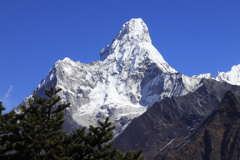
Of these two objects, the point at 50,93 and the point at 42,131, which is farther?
the point at 50,93

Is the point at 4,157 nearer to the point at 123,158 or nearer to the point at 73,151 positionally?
the point at 73,151

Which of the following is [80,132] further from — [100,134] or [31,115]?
[31,115]

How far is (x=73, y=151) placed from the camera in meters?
35.1

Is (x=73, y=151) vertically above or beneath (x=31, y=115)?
beneath

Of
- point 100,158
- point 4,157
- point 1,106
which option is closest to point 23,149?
point 4,157

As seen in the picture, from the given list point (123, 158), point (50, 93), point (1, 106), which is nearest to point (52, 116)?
point (50, 93)

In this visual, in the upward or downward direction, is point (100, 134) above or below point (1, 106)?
below

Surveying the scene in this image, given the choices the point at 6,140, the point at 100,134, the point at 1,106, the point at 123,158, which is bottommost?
the point at 123,158

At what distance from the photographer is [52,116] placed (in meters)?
38.8

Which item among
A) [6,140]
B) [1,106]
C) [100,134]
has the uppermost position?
[1,106]

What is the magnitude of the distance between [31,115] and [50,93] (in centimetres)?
259

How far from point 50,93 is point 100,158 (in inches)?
300

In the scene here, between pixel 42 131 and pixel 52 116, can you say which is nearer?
pixel 42 131

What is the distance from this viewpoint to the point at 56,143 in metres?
34.9
